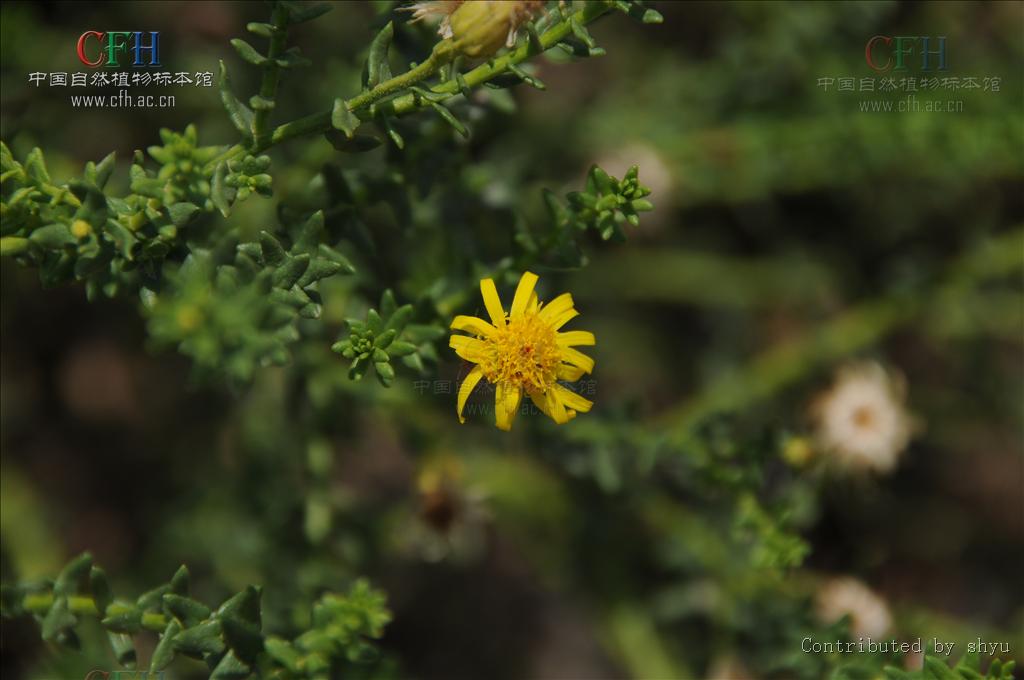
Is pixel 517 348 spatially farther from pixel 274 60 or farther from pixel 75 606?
pixel 75 606

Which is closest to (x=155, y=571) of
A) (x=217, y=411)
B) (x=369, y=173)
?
(x=217, y=411)

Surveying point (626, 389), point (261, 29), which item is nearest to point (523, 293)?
point (261, 29)

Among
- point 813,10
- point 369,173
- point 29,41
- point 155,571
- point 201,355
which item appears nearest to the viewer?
point 201,355

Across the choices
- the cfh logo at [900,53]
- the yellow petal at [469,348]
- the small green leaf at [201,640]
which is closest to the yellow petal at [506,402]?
the yellow petal at [469,348]

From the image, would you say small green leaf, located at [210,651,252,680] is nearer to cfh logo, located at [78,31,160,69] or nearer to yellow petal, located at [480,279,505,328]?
yellow petal, located at [480,279,505,328]

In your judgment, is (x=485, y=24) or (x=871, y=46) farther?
(x=871, y=46)

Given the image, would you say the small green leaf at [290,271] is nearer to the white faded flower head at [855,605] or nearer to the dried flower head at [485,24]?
the dried flower head at [485,24]

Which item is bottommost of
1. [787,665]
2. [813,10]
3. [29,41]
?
[787,665]

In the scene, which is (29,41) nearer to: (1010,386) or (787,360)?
(787,360)
